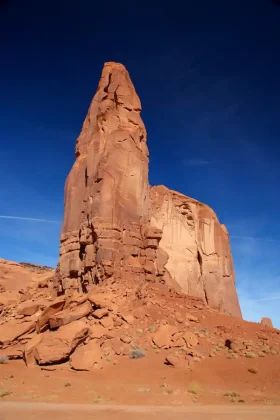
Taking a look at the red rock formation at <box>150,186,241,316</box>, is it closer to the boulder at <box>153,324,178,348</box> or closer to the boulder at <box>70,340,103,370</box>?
the boulder at <box>153,324,178,348</box>

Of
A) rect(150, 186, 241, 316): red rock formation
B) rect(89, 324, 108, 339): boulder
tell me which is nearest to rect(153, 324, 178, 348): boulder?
rect(89, 324, 108, 339): boulder

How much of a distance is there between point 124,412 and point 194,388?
478cm

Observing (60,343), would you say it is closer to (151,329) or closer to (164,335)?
(151,329)

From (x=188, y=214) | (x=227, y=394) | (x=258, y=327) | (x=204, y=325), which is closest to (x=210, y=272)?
(x=188, y=214)

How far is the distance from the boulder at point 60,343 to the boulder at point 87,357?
1.03 ft

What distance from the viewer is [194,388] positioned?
13.1 m

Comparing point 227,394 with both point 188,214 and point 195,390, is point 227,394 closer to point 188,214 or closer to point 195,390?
point 195,390

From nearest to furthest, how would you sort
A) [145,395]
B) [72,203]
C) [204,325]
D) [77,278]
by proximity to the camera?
[145,395]
[204,325]
[77,278]
[72,203]

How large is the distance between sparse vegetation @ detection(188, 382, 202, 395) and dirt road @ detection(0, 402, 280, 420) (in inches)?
93.5

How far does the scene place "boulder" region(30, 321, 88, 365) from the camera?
15.1 m

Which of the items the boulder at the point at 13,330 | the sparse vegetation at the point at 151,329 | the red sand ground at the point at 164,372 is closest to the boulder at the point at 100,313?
the red sand ground at the point at 164,372

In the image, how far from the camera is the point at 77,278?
22516 millimetres

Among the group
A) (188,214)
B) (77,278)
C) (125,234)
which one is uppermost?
(188,214)

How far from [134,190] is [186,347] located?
35.2 feet
